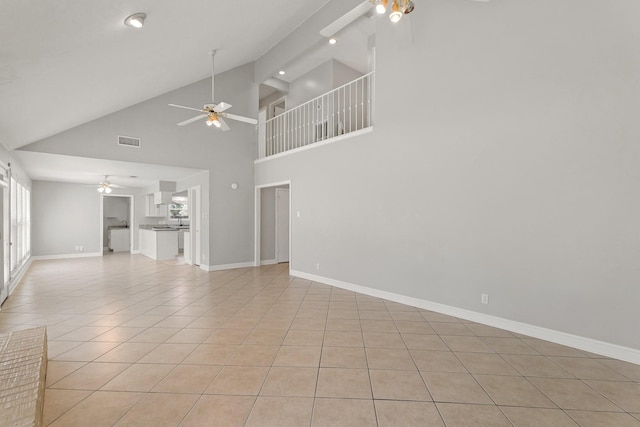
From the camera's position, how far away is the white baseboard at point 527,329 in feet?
8.68

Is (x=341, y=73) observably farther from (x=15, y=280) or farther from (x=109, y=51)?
(x=15, y=280)

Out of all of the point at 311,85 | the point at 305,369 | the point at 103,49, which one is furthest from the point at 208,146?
the point at 305,369

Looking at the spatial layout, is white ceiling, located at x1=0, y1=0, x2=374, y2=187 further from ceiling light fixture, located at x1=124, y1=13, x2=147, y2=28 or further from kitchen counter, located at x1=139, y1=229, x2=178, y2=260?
kitchen counter, located at x1=139, y1=229, x2=178, y2=260

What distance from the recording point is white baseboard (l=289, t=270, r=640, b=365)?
8.68ft

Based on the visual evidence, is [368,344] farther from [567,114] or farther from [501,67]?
[501,67]

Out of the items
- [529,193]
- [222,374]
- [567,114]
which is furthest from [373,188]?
[222,374]

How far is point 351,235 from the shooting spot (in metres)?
5.06

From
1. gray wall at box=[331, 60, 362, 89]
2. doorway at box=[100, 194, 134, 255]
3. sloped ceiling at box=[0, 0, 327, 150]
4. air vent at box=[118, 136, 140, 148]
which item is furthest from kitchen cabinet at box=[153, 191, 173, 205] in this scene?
gray wall at box=[331, 60, 362, 89]

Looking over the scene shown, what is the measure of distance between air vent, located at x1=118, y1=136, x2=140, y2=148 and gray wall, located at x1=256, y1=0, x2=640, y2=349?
4410 millimetres

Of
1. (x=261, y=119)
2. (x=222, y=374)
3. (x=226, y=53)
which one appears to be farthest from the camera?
(x=261, y=119)

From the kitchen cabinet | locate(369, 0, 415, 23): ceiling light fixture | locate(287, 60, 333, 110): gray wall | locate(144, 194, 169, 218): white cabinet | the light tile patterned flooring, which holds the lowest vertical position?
the light tile patterned flooring

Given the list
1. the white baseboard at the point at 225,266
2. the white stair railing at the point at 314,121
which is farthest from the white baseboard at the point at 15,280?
the white stair railing at the point at 314,121

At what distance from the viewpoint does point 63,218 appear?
8953 mm

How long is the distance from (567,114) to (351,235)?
3218 millimetres
